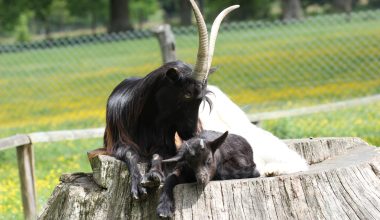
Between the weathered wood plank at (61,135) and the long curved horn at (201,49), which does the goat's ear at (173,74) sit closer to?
the long curved horn at (201,49)

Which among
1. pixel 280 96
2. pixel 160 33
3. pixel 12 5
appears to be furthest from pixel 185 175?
pixel 12 5

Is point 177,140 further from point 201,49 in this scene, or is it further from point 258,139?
point 258,139

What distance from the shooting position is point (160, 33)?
10.7 metres

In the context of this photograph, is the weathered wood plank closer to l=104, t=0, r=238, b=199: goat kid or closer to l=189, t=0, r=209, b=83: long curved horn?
l=104, t=0, r=238, b=199: goat kid

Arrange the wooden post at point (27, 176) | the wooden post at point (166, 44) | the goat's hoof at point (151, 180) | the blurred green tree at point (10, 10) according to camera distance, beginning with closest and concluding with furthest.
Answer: the goat's hoof at point (151, 180) < the wooden post at point (27, 176) < the wooden post at point (166, 44) < the blurred green tree at point (10, 10)

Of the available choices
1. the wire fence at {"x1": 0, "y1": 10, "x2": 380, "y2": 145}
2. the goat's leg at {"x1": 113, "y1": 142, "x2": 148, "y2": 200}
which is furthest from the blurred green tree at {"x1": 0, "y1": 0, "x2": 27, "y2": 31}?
the goat's leg at {"x1": 113, "y1": 142, "x2": 148, "y2": 200}

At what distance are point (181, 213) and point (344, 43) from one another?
43.0ft

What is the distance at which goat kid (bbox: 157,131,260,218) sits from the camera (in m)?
4.58

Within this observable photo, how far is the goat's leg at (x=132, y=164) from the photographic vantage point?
15.8 ft

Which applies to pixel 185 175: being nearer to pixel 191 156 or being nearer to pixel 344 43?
pixel 191 156

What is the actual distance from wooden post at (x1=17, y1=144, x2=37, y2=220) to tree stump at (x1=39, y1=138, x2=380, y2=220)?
296 centimetres

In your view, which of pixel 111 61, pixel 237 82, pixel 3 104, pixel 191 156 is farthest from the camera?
pixel 111 61

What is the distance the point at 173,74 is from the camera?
5.05 m

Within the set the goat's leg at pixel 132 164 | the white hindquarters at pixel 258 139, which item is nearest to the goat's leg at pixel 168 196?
the goat's leg at pixel 132 164
